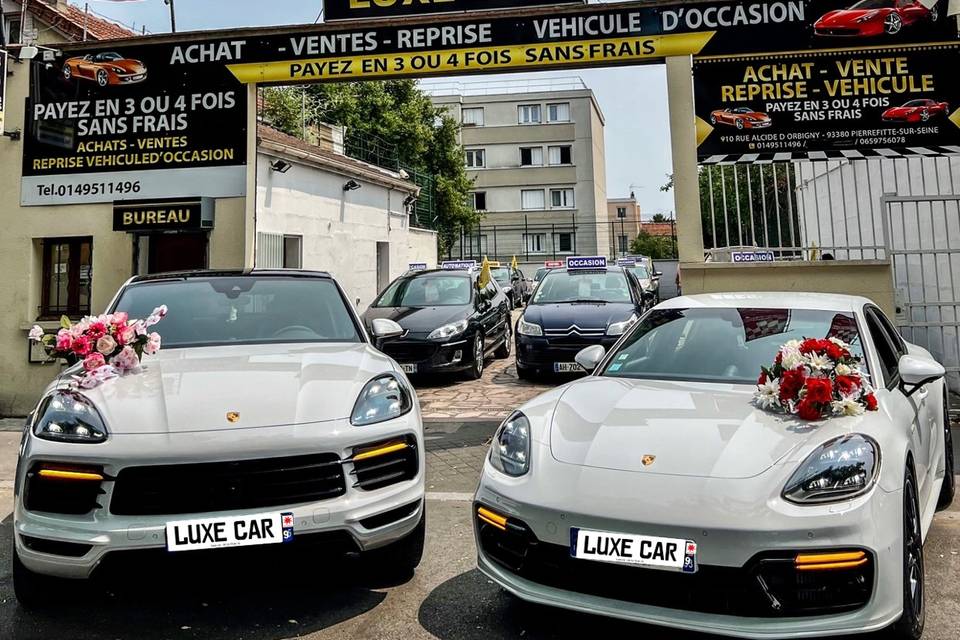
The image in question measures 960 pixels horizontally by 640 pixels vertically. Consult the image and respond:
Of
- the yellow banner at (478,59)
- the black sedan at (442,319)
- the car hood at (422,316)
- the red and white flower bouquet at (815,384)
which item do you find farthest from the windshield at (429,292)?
the red and white flower bouquet at (815,384)

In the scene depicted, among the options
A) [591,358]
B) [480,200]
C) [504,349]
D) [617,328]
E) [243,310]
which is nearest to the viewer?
[591,358]

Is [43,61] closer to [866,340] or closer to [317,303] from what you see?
[317,303]

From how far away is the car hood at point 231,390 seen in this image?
117 inches

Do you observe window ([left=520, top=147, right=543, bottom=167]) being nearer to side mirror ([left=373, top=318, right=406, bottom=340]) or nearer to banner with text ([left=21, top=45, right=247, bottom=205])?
banner with text ([left=21, top=45, right=247, bottom=205])

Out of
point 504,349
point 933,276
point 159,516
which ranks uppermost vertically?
point 933,276

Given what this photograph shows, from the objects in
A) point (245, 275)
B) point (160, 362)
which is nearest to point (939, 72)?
point (245, 275)

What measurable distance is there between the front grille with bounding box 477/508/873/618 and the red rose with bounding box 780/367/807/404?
0.77 m

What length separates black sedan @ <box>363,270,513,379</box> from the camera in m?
9.31

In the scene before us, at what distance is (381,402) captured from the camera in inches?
132


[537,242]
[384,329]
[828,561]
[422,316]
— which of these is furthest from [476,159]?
[828,561]

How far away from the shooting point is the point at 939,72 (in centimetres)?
696

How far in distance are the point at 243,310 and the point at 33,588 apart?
1.94 meters

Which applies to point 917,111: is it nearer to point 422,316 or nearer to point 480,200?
point 422,316

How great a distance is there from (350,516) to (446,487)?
2320 mm
